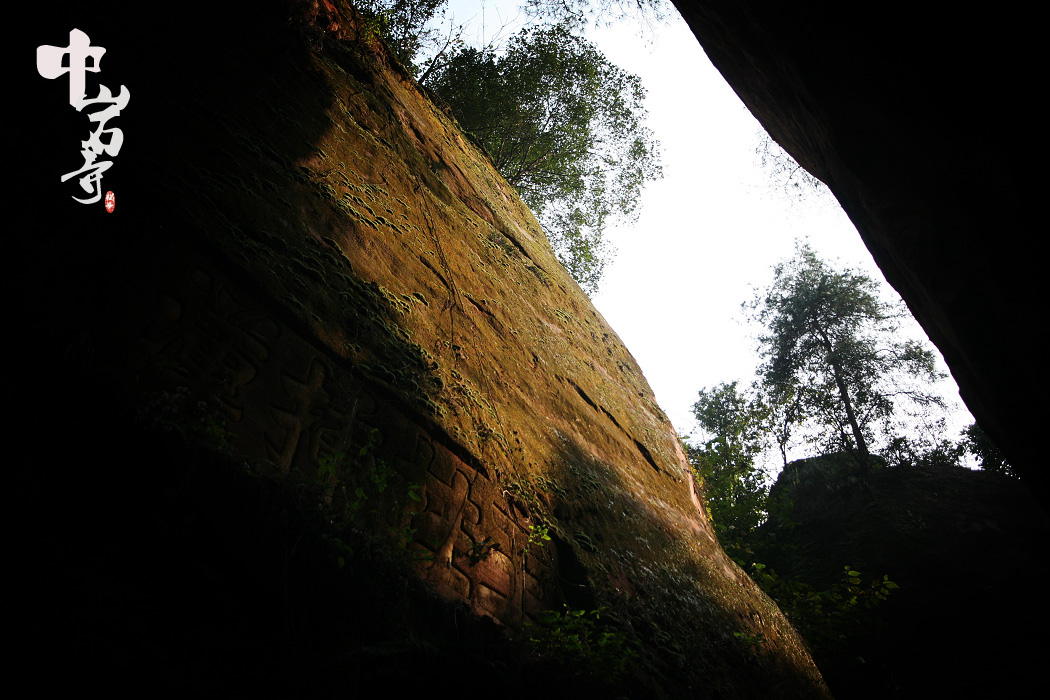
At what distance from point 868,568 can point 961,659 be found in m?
2.47

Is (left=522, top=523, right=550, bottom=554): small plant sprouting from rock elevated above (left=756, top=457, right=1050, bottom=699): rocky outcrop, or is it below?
below

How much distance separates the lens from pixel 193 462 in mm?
2316

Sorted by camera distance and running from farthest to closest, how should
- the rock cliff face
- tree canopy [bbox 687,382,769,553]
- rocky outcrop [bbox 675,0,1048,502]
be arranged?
tree canopy [bbox 687,382,769,553], rocky outcrop [bbox 675,0,1048,502], the rock cliff face

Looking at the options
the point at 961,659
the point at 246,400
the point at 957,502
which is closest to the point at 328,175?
the point at 246,400

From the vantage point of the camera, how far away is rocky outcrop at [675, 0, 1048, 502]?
9.91 feet

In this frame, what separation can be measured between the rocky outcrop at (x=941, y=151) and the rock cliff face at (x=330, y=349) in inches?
115

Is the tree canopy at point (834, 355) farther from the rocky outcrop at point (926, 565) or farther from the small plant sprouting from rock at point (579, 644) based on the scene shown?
the small plant sprouting from rock at point (579, 644)

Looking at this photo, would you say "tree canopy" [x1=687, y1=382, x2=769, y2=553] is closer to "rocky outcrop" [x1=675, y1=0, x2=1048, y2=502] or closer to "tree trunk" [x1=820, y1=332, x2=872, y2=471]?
"tree trunk" [x1=820, y1=332, x2=872, y2=471]

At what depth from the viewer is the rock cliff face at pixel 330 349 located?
2387 millimetres

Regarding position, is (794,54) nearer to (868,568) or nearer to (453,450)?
(453,450)

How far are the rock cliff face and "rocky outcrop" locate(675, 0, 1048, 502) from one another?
9.58ft

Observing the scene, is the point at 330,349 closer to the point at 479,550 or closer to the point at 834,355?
the point at 479,550

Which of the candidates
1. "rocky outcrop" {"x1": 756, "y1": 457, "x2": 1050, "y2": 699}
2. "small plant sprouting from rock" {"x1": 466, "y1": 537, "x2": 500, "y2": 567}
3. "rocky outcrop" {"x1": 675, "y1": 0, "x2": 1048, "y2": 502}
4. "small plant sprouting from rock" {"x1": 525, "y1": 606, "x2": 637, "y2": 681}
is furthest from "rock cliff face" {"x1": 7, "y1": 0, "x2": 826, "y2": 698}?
"rocky outcrop" {"x1": 756, "y1": 457, "x2": 1050, "y2": 699}

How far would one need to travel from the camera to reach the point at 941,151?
11.5 ft
